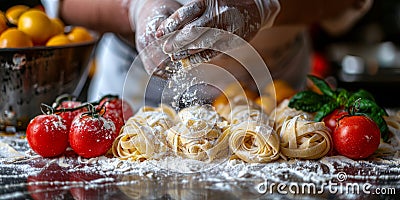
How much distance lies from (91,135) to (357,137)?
0.52 meters

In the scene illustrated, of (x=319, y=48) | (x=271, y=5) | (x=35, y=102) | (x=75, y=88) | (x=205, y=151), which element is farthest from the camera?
(x=319, y=48)

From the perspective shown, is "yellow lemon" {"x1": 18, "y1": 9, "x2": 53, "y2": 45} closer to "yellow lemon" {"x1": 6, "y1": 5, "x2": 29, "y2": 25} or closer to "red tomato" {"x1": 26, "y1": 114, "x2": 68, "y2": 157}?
"yellow lemon" {"x1": 6, "y1": 5, "x2": 29, "y2": 25}

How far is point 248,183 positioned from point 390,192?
0.80 feet

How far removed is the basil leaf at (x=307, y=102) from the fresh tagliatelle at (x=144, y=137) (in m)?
0.28

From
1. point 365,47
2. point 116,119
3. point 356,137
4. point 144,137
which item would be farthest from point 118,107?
point 365,47

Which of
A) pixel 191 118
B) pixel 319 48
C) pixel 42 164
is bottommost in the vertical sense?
pixel 319 48

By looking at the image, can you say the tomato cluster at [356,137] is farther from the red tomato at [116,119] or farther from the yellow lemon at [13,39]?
the yellow lemon at [13,39]

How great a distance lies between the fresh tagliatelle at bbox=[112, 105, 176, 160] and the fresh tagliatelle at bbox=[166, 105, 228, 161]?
0.02m

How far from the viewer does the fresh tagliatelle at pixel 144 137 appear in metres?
1.17

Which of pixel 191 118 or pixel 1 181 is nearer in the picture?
pixel 1 181

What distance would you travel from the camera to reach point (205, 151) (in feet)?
3.78

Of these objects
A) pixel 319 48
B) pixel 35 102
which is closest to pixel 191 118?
pixel 35 102

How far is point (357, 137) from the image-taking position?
1.16 m

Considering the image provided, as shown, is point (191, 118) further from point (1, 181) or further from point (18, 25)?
point (18, 25)
